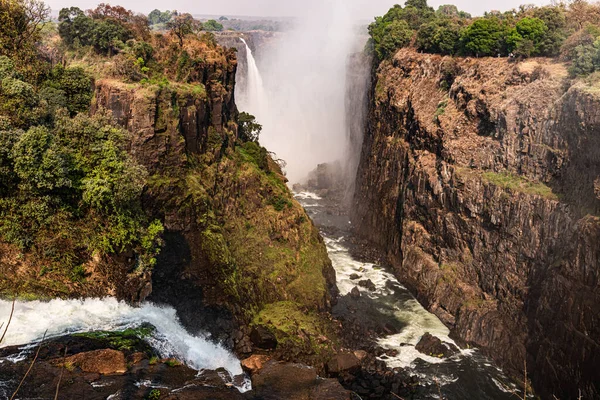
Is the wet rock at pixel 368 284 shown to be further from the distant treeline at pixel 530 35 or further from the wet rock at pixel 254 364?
the distant treeline at pixel 530 35

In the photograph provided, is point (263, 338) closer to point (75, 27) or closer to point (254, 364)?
point (254, 364)

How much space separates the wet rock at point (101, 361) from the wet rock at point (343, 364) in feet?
54.9

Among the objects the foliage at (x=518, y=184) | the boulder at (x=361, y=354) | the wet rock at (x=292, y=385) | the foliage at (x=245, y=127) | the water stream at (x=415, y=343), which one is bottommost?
the water stream at (x=415, y=343)

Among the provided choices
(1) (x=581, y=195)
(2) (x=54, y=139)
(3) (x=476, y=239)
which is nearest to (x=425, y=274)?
(3) (x=476, y=239)

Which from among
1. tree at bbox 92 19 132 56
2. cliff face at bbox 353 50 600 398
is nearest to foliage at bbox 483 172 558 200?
cliff face at bbox 353 50 600 398

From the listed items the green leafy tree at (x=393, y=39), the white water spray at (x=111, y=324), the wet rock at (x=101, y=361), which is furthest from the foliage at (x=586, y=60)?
the wet rock at (x=101, y=361)

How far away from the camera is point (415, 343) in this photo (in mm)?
41125

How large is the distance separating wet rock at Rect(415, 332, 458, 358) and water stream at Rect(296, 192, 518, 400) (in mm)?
439

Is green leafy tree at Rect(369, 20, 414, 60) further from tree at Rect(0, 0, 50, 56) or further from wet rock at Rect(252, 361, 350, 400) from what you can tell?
wet rock at Rect(252, 361, 350, 400)

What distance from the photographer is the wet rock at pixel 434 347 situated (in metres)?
39.5

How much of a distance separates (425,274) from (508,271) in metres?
9.71

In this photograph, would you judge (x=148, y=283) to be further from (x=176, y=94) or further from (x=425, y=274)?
(x=425, y=274)

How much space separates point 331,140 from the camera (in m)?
105

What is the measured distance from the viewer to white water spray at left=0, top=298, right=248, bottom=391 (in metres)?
24.6
